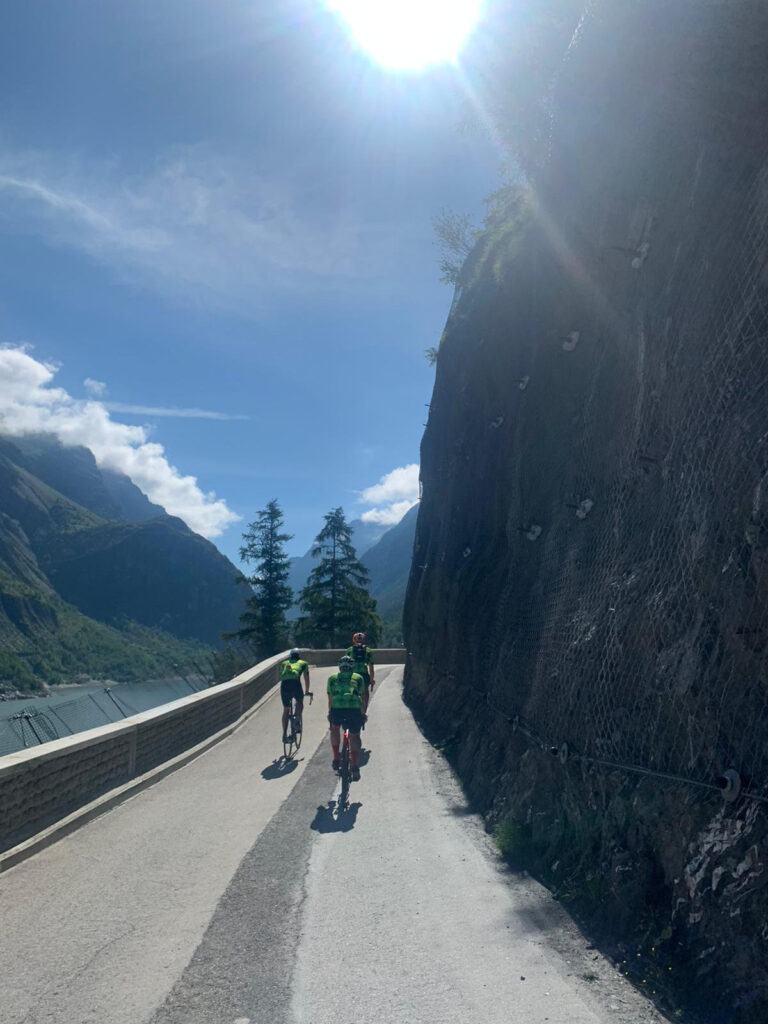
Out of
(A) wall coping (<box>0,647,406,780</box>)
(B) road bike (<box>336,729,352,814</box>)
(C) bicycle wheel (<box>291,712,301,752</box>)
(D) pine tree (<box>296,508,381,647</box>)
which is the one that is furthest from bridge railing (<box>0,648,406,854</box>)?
(D) pine tree (<box>296,508,381,647</box>)

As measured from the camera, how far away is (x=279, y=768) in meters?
12.9

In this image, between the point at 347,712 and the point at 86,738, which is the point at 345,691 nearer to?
the point at 347,712

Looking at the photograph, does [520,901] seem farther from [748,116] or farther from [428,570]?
[428,570]

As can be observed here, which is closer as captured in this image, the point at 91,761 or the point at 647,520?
the point at 647,520

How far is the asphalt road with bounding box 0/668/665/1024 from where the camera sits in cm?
446

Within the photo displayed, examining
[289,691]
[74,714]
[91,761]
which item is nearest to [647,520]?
[91,761]

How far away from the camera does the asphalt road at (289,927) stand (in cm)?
446

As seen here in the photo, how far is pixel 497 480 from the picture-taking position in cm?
1658

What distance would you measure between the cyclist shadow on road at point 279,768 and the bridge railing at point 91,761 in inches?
62.0

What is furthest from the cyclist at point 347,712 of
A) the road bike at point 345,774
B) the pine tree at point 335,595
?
the pine tree at point 335,595

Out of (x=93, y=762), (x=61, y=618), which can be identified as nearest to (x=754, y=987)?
(x=93, y=762)

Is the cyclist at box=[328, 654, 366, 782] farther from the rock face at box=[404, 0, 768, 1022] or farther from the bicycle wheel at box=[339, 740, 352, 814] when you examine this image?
the rock face at box=[404, 0, 768, 1022]

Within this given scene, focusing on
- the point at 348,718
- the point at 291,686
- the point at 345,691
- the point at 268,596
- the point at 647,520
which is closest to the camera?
the point at 647,520

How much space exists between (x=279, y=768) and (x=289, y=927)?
742 cm
